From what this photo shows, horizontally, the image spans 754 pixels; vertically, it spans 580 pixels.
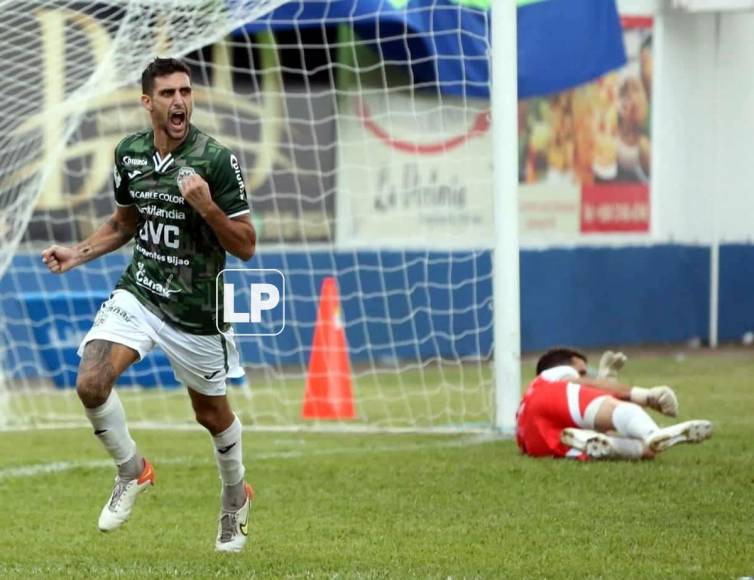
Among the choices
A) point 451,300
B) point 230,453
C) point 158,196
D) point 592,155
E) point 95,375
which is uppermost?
point 158,196

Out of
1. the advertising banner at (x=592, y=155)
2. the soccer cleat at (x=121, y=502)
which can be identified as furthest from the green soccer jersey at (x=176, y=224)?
the advertising banner at (x=592, y=155)

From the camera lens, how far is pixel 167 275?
7.02 m

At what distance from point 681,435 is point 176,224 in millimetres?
3716

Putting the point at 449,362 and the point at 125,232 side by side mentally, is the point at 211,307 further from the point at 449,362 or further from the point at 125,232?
the point at 449,362

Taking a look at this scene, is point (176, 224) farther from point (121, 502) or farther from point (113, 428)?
point (121, 502)

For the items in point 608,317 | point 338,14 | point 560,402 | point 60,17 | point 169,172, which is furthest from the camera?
point 608,317

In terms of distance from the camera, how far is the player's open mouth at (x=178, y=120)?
22.4ft

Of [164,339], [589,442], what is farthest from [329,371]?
[164,339]

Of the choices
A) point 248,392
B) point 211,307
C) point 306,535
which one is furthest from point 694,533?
point 248,392

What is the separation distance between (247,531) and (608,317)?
13953 millimetres

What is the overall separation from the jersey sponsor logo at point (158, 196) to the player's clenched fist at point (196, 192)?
0.34 m

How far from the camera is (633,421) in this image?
31.9 feet

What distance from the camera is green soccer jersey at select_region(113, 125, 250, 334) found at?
22.6ft

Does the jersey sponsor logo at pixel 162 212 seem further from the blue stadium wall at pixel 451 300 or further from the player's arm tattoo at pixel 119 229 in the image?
the blue stadium wall at pixel 451 300
